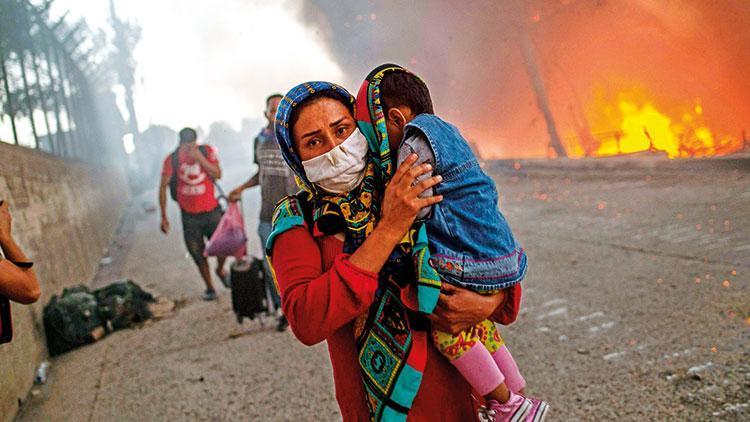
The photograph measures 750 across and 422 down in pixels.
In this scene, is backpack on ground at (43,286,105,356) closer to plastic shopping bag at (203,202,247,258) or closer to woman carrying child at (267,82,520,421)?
plastic shopping bag at (203,202,247,258)

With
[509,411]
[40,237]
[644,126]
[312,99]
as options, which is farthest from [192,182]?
[644,126]

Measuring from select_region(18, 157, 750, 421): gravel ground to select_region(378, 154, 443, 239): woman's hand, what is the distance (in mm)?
1948

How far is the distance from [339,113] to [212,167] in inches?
178

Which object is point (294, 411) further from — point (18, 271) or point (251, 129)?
point (251, 129)

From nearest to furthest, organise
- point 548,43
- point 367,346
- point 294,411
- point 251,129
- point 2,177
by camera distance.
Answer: point 367,346
point 294,411
point 2,177
point 548,43
point 251,129

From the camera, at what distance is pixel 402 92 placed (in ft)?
4.51

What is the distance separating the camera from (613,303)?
12.5 feet

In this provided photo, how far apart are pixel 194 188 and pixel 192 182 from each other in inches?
2.9

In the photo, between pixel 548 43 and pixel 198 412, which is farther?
pixel 548 43

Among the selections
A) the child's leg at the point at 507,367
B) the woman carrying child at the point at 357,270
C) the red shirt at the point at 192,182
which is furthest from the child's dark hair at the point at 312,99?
the red shirt at the point at 192,182

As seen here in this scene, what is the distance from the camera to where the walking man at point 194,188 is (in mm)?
5551

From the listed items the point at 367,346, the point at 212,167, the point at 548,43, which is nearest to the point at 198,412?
the point at 367,346

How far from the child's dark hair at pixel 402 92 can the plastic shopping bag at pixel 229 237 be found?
3.53m

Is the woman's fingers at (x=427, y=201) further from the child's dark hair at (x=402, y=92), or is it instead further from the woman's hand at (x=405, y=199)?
the child's dark hair at (x=402, y=92)
